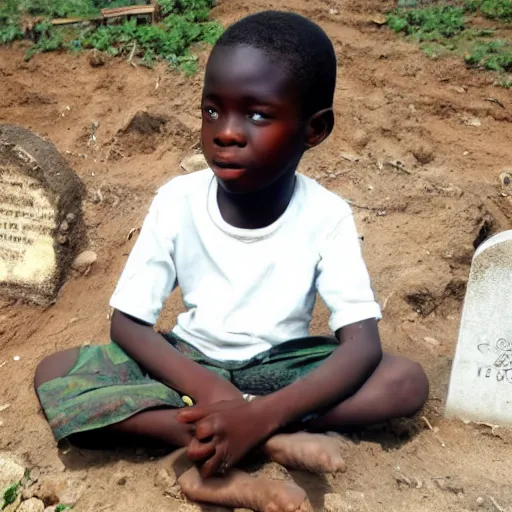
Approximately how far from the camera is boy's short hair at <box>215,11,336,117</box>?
248cm

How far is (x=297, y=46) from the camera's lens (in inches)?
98.3

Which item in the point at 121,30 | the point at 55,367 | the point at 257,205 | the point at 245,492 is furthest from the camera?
the point at 121,30

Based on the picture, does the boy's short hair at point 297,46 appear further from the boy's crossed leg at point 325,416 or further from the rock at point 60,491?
the rock at point 60,491

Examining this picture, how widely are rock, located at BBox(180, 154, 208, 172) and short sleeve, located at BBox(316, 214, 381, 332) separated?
84.8 inches

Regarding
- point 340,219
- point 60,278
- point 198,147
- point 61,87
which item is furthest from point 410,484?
point 61,87

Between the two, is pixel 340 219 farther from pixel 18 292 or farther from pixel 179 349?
pixel 18 292

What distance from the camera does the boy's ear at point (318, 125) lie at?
2.60 metres

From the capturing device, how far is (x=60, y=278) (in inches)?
162

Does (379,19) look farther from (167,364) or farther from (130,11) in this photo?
(167,364)

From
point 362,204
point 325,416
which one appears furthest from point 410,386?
point 362,204

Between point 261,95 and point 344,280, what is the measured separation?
25.7 inches

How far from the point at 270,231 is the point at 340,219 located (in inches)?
9.4

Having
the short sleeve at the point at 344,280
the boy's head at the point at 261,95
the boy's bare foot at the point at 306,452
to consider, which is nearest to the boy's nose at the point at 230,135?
the boy's head at the point at 261,95

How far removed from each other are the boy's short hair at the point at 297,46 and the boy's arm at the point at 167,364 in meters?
0.87
